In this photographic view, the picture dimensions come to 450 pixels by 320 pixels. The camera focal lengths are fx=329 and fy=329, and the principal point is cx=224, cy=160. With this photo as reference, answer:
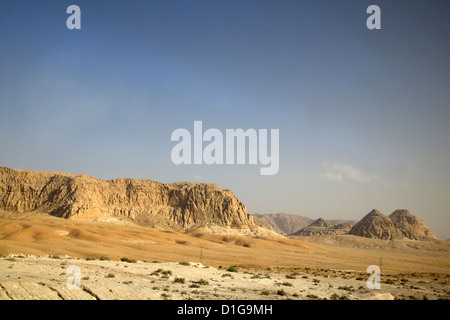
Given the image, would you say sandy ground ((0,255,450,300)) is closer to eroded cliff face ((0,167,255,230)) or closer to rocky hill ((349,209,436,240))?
eroded cliff face ((0,167,255,230))

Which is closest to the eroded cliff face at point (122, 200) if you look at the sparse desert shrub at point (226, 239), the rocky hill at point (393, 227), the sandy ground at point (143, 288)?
the sparse desert shrub at point (226, 239)

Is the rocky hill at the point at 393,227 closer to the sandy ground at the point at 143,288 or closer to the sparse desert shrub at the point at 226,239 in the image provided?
the sparse desert shrub at the point at 226,239

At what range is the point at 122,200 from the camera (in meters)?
96.6

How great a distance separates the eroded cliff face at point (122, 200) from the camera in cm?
8656

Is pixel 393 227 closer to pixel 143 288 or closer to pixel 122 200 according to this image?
pixel 122 200

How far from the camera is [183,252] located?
49.8 m

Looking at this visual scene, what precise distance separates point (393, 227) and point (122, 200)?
99.1m

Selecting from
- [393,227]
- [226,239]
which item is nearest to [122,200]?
[226,239]

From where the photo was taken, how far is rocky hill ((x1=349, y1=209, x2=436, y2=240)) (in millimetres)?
121294
